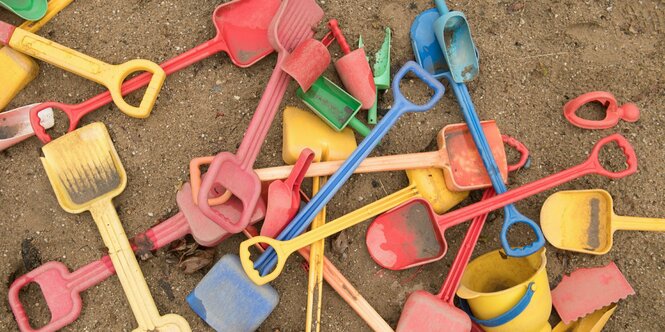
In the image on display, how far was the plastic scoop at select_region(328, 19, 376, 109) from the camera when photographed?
160 cm

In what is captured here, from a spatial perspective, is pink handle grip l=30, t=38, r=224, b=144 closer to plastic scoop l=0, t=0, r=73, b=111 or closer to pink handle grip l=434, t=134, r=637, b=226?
plastic scoop l=0, t=0, r=73, b=111

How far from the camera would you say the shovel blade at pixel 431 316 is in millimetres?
1554

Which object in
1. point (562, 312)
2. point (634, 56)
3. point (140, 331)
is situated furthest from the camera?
point (634, 56)

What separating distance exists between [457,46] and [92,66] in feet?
3.41

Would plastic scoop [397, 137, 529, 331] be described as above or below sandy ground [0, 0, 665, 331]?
below

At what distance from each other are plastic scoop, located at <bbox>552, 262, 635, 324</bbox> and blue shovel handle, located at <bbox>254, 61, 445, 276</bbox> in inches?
26.4

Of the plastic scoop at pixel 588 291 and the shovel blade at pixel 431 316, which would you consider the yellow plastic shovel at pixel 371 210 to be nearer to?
the shovel blade at pixel 431 316

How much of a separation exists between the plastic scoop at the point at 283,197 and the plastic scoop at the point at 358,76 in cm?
Answer: 24

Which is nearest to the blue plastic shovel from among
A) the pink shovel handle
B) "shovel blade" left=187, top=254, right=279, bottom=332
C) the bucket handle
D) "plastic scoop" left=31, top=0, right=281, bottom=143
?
the bucket handle

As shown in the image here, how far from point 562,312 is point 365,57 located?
3.01 ft

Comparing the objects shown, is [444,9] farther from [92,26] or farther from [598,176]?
[92,26]

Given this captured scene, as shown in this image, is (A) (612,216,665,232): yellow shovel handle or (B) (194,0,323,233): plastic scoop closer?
(B) (194,0,323,233): plastic scoop

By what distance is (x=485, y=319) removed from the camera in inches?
62.4

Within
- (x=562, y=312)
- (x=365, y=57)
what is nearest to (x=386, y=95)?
(x=365, y=57)
